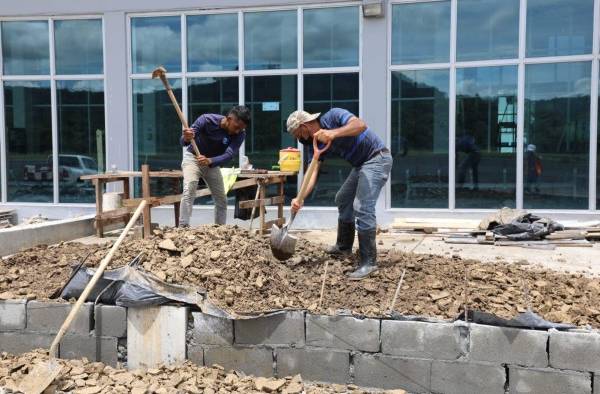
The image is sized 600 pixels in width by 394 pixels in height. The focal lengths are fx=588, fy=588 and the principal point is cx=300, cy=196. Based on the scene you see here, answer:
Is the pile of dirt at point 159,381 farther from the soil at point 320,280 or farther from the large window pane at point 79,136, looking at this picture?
the large window pane at point 79,136

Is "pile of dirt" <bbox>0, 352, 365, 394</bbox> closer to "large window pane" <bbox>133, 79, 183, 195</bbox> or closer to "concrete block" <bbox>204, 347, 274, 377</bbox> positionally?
"concrete block" <bbox>204, 347, 274, 377</bbox>

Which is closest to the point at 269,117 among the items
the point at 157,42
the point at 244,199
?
the point at 244,199

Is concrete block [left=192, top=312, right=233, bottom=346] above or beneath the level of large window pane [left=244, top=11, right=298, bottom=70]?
beneath

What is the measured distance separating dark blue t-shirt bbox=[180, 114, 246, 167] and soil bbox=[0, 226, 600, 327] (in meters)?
1.46

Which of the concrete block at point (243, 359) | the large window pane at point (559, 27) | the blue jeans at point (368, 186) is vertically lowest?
the concrete block at point (243, 359)

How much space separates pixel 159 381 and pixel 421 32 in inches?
299

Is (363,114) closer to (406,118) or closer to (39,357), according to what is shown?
(406,118)

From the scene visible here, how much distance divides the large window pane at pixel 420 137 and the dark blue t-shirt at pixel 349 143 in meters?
4.60

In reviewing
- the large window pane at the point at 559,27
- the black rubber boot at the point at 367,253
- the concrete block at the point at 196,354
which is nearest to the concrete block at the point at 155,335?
→ the concrete block at the point at 196,354

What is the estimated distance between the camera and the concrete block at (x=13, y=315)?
4660 mm

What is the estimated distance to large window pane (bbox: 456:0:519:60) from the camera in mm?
9414

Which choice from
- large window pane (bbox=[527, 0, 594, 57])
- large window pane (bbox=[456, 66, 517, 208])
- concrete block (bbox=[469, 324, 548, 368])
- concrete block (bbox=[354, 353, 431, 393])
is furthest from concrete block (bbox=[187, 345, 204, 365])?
large window pane (bbox=[527, 0, 594, 57])

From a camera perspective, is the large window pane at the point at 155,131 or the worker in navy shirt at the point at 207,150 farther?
the large window pane at the point at 155,131

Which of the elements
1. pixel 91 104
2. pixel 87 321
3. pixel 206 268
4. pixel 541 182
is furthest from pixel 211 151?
pixel 541 182
